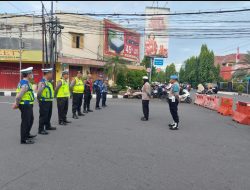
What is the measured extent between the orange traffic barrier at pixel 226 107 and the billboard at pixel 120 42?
18.7m

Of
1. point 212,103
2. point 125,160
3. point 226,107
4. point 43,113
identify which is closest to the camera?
point 125,160

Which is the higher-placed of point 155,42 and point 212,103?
point 155,42

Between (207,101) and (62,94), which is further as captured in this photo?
(207,101)

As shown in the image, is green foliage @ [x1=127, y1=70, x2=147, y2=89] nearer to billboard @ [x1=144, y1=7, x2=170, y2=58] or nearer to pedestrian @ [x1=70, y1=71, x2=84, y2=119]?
billboard @ [x1=144, y1=7, x2=170, y2=58]

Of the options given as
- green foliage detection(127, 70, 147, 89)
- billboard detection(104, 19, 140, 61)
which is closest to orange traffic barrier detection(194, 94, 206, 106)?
green foliage detection(127, 70, 147, 89)

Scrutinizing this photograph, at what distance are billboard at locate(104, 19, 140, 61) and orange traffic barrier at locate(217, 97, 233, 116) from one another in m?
18.7

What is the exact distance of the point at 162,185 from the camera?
3.96 metres

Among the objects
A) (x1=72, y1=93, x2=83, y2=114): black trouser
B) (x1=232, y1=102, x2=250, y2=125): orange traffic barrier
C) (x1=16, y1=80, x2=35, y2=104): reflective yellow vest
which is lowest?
(x1=232, y1=102, x2=250, y2=125): orange traffic barrier

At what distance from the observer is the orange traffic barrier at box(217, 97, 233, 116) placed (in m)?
13.0

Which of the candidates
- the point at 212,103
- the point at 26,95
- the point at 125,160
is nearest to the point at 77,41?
the point at 212,103

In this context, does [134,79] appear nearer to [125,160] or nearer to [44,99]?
[44,99]

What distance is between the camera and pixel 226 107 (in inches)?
516

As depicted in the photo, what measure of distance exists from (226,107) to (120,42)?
24.1 meters

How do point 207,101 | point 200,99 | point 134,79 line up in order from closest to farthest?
point 207,101 < point 200,99 < point 134,79
